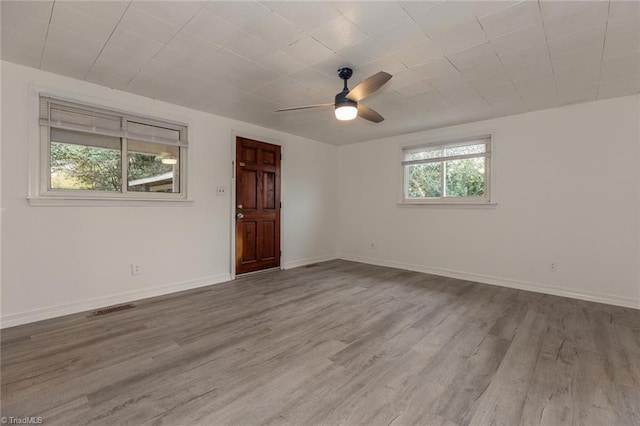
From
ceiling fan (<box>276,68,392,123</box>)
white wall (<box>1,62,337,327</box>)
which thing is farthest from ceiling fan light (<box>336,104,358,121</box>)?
white wall (<box>1,62,337,327</box>)

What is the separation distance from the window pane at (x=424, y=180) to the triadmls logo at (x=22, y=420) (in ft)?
17.0

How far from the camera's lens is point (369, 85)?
98.6 inches

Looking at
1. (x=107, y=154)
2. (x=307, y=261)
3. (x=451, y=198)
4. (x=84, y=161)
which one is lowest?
(x=307, y=261)

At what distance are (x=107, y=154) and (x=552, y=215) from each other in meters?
5.73

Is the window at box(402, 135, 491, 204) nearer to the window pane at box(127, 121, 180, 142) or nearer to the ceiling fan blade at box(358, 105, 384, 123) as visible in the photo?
the ceiling fan blade at box(358, 105, 384, 123)

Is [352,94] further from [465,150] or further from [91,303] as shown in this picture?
[91,303]

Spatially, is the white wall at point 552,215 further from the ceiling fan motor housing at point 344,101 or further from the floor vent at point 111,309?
the floor vent at point 111,309

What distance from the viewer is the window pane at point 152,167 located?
3566mm

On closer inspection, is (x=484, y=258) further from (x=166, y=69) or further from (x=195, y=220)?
(x=166, y=69)

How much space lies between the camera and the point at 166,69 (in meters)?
2.88

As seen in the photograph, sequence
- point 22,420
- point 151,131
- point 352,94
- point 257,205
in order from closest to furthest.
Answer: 1. point 22,420
2. point 352,94
3. point 151,131
4. point 257,205

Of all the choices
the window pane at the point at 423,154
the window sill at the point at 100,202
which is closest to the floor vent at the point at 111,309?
the window sill at the point at 100,202

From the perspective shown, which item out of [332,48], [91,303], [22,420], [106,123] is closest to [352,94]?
[332,48]

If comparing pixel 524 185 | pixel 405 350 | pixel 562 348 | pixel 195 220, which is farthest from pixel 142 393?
pixel 524 185
